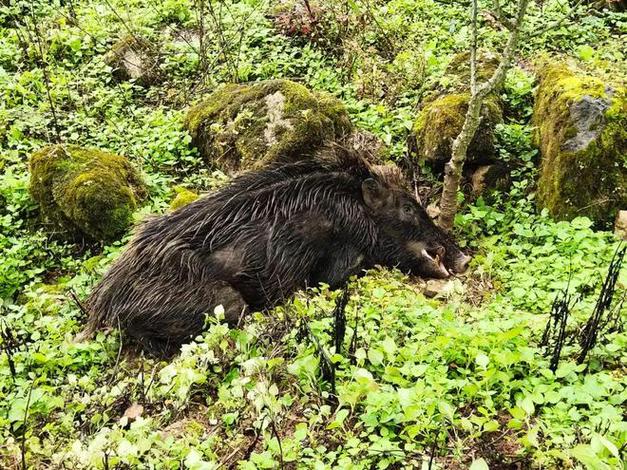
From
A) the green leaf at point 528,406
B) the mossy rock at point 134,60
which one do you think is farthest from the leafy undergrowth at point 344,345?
the mossy rock at point 134,60

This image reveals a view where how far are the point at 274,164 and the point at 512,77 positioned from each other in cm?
341

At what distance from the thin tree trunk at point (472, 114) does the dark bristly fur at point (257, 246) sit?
0.27 metres

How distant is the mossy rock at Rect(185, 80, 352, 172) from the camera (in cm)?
723

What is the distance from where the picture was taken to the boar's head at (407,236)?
237 inches

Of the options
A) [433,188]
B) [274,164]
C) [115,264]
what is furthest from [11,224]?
[433,188]

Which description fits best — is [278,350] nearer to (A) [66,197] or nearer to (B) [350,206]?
(B) [350,206]

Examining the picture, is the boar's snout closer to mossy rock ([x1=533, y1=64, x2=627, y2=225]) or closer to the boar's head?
the boar's head

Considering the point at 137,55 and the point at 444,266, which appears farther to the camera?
the point at 137,55

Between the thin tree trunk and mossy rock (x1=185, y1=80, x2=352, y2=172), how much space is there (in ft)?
5.65

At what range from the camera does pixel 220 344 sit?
428cm

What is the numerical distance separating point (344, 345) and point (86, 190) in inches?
151

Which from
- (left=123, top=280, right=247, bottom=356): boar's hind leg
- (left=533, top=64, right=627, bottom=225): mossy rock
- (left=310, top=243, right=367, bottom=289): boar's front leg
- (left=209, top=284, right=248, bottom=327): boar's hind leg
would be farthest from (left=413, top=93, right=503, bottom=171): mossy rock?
(left=123, top=280, right=247, bottom=356): boar's hind leg

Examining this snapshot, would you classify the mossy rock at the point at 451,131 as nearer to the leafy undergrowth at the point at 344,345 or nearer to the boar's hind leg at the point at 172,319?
the leafy undergrowth at the point at 344,345

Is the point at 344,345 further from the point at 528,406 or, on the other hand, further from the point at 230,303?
the point at 230,303
